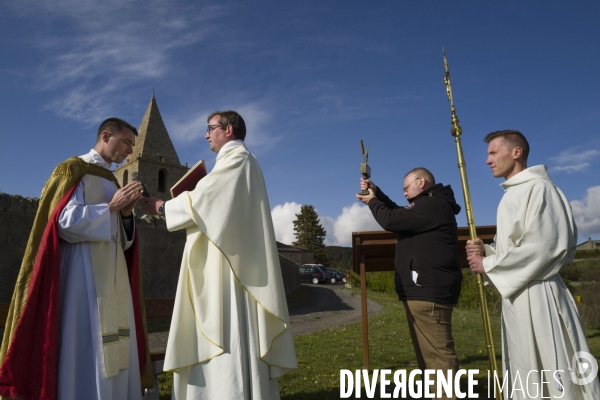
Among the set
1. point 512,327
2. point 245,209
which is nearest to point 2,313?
point 245,209

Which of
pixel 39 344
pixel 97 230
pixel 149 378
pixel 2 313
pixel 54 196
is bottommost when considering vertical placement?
pixel 149 378

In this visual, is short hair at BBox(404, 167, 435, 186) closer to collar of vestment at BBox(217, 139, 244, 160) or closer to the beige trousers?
the beige trousers

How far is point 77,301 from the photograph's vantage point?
345 centimetres

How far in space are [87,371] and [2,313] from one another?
894 mm

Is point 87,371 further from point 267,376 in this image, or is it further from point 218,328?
point 267,376

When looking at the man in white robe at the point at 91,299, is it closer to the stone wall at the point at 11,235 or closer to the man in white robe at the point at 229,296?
the man in white robe at the point at 229,296

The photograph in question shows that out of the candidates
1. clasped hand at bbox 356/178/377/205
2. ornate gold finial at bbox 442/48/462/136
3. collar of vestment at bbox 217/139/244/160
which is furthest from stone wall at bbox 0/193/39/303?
ornate gold finial at bbox 442/48/462/136

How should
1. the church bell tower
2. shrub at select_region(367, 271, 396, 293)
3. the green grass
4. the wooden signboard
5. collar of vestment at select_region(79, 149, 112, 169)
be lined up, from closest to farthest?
collar of vestment at select_region(79, 149, 112, 169)
the green grass
the wooden signboard
shrub at select_region(367, 271, 396, 293)
the church bell tower

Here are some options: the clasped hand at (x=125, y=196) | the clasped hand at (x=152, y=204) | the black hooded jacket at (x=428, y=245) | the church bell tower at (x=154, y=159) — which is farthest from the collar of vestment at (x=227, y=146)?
the church bell tower at (x=154, y=159)

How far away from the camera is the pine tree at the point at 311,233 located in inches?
2549

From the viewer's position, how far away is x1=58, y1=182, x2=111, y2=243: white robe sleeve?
3.49 m

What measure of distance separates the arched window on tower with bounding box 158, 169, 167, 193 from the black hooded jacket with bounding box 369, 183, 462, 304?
Result: 40.2 m

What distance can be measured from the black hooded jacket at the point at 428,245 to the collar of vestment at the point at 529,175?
660 mm

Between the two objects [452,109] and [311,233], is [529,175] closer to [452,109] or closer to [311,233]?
[452,109]
